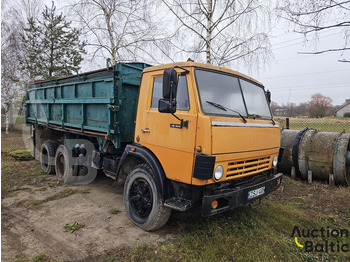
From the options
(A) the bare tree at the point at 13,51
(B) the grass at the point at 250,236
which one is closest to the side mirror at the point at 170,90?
(B) the grass at the point at 250,236

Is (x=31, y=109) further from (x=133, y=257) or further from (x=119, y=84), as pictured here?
(x=133, y=257)

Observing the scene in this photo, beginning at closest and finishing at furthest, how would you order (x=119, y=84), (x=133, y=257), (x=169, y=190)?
(x=133, y=257)
(x=169, y=190)
(x=119, y=84)

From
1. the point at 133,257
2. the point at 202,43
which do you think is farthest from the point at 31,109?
the point at 133,257

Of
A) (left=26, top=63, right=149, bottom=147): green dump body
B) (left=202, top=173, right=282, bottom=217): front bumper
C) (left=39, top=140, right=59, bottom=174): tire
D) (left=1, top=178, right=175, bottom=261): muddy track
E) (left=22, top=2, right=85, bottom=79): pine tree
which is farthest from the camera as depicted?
(left=22, top=2, right=85, bottom=79): pine tree

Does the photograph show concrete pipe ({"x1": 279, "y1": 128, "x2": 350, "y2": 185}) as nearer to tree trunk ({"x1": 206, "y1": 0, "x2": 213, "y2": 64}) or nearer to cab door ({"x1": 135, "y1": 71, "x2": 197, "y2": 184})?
tree trunk ({"x1": 206, "y1": 0, "x2": 213, "y2": 64})

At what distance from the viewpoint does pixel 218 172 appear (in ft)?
9.23

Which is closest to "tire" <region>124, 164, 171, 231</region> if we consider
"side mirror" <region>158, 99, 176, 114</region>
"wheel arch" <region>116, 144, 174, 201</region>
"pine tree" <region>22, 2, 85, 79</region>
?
"wheel arch" <region>116, 144, 174, 201</region>

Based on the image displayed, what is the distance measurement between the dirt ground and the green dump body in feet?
4.38

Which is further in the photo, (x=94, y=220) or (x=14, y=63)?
(x=14, y=63)

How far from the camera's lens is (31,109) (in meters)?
7.54

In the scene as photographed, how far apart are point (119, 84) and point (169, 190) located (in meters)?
2.09

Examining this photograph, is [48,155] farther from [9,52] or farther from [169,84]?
[9,52]

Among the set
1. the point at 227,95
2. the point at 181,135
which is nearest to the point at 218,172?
the point at 181,135

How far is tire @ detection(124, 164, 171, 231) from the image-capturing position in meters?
3.23
